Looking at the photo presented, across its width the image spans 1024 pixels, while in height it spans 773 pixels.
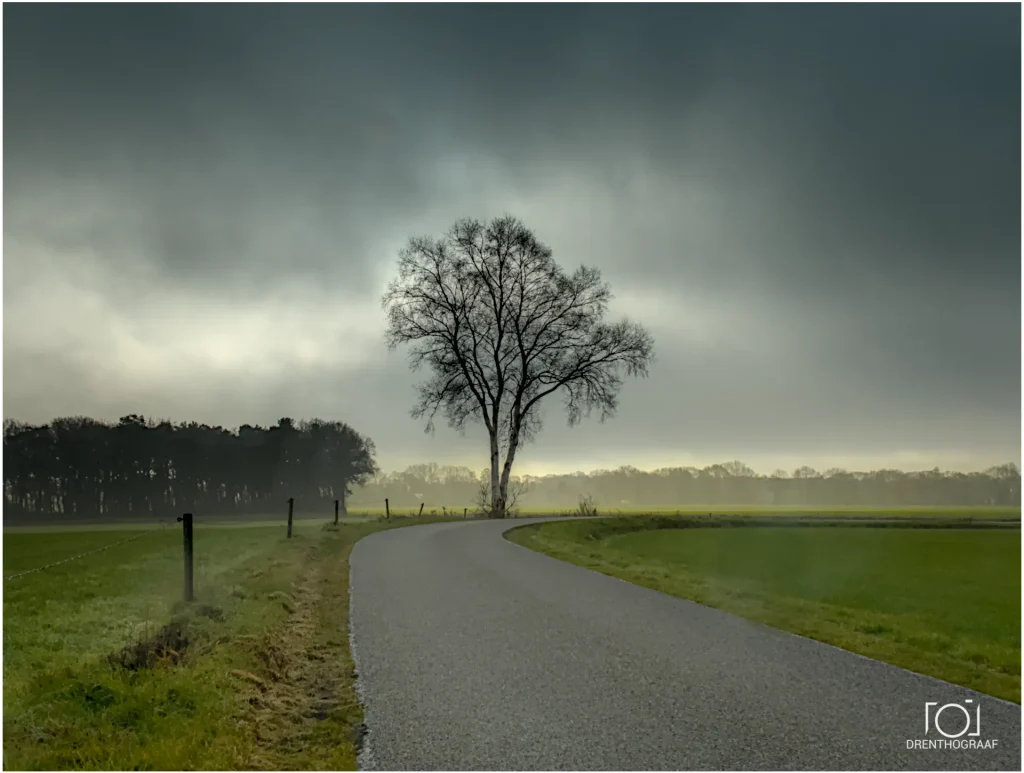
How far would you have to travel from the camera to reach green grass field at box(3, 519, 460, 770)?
5500 millimetres

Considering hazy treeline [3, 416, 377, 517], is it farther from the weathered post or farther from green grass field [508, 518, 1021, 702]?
the weathered post

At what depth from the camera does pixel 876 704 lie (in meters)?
6.28

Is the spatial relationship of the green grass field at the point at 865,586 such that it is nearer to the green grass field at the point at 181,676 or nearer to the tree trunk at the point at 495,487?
the green grass field at the point at 181,676

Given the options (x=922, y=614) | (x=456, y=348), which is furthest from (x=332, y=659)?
(x=456, y=348)

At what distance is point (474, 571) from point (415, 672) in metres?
7.86

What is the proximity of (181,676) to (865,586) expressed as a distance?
14.3 metres

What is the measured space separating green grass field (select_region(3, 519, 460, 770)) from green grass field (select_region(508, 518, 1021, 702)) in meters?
5.92

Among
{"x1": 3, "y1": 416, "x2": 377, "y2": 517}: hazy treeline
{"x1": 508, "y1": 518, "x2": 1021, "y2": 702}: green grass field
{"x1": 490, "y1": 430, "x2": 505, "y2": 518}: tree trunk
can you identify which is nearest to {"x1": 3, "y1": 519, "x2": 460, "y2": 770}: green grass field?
{"x1": 508, "y1": 518, "x2": 1021, "y2": 702}: green grass field

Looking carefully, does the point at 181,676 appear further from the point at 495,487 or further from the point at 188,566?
the point at 495,487

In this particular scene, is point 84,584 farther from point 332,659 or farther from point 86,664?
point 332,659

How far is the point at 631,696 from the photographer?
6.52 metres

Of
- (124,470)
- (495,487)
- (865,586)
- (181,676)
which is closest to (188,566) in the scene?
(181,676)

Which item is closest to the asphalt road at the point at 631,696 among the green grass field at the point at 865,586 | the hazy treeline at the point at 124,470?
the green grass field at the point at 865,586

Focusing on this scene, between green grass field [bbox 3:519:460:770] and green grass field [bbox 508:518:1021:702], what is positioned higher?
green grass field [bbox 3:519:460:770]
